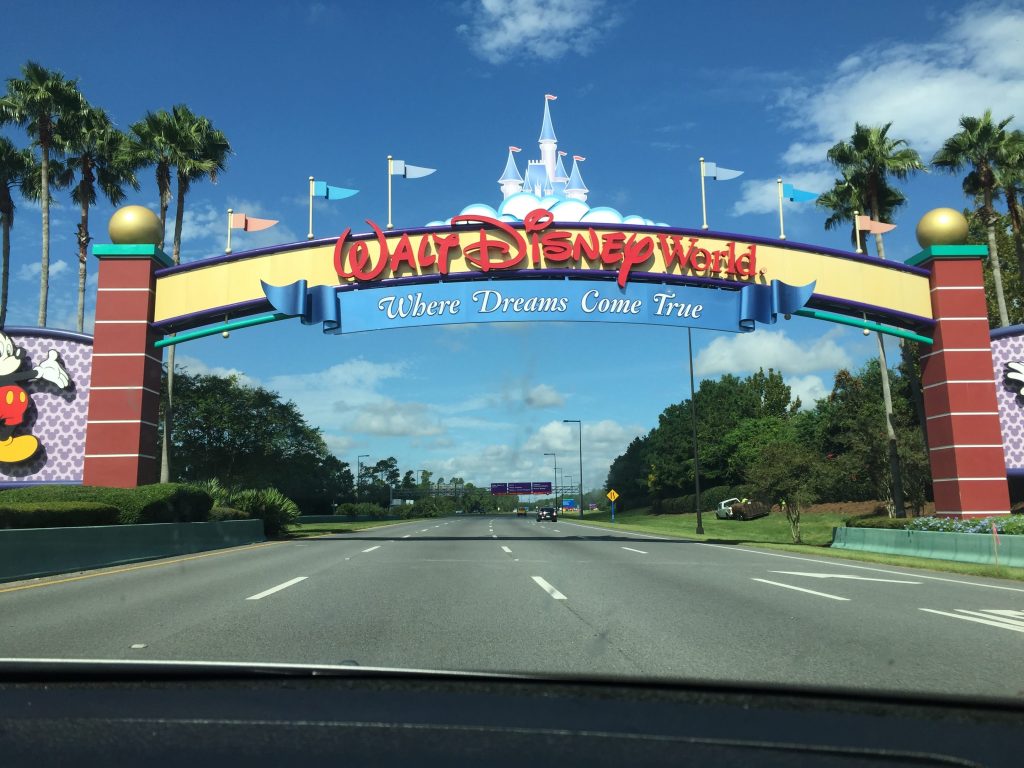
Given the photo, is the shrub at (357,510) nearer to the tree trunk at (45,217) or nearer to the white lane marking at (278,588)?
the tree trunk at (45,217)

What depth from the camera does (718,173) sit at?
2550cm

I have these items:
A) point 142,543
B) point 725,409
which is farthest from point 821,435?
point 142,543

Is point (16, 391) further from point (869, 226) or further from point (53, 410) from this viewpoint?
point (869, 226)

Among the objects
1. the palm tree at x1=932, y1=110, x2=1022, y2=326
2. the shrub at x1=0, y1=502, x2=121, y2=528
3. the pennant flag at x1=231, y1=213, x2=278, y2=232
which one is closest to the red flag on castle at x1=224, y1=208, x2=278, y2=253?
the pennant flag at x1=231, y1=213, x2=278, y2=232

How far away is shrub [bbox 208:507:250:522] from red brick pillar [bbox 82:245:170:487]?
2.10 metres

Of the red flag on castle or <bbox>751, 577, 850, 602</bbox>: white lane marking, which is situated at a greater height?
the red flag on castle

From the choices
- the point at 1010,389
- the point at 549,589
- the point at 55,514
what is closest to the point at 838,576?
the point at 549,589

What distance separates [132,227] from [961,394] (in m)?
24.4

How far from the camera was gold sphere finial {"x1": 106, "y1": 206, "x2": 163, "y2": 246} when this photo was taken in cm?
2352

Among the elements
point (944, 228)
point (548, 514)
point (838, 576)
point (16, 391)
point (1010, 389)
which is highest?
point (944, 228)

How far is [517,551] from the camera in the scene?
2086 centimetres

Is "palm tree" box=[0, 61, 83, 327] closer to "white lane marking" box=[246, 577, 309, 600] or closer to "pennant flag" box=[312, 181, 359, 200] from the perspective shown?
"pennant flag" box=[312, 181, 359, 200]

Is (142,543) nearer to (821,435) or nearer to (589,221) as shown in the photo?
(589,221)

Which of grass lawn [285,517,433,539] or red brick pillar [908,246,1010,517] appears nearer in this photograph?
red brick pillar [908,246,1010,517]
